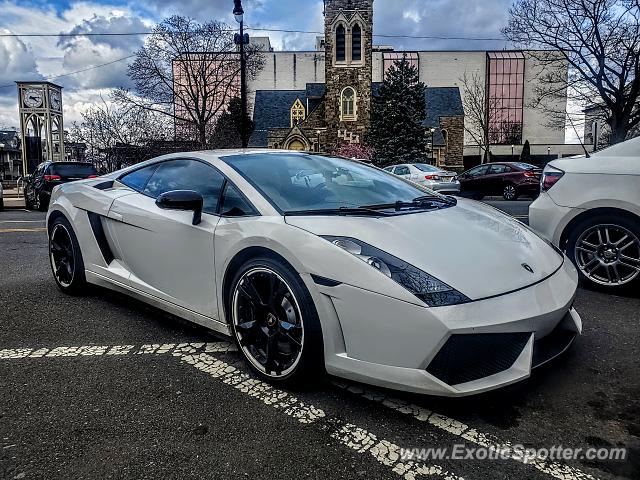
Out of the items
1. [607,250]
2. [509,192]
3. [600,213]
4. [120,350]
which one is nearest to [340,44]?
[509,192]

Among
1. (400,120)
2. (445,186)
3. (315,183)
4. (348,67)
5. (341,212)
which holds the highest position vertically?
(348,67)

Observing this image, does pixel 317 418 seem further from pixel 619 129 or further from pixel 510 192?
pixel 619 129

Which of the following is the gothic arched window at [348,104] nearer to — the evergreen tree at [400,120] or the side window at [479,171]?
the evergreen tree at [400,120]

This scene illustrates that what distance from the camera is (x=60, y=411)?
7.92ft

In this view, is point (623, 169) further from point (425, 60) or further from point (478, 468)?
point (425, 60)

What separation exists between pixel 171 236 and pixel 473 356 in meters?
1.97

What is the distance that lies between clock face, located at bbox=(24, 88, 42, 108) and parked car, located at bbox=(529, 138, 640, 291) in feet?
87.9

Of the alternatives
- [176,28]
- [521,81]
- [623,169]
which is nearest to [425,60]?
[521,81]

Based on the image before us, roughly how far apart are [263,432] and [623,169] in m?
3.68

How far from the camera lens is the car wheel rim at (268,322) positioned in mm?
2506

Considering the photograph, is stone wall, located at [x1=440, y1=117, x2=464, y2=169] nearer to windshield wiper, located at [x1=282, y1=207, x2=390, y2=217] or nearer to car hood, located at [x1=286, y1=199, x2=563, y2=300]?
car hood, located at [x1=286, y1=199, x2=563, y2=300]

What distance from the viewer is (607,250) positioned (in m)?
4.29

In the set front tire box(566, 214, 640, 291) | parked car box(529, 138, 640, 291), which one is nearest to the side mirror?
parked car box(529, 138, 640, 291)

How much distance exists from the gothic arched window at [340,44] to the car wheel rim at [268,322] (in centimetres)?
4638
